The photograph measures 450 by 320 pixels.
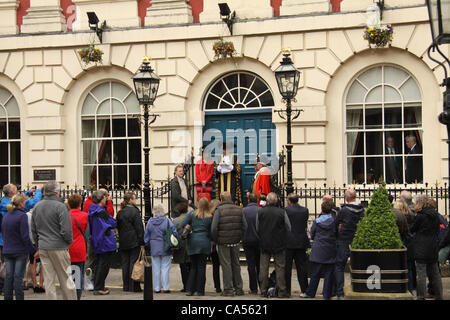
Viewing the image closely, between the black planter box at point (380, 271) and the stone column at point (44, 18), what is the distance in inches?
494

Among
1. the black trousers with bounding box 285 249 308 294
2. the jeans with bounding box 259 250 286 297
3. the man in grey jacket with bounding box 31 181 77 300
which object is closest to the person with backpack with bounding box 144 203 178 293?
the jeans with bounding box 259 250 286 297

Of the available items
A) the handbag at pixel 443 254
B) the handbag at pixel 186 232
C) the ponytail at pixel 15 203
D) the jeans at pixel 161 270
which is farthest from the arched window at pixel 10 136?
the handbag at pixel 443 254

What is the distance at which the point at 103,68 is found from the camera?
2128 centimetres

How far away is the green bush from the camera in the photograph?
1179cm

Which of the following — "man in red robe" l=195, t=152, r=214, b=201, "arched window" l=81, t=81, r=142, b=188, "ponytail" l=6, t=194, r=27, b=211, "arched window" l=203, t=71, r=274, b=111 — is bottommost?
"ponytail" l=6, t=194, r=27, b=211

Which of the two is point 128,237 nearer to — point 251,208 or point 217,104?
point 251,208

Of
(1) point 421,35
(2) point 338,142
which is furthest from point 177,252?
(1) point 421,35

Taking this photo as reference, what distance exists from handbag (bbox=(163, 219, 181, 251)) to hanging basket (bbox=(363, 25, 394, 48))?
7.16 meters

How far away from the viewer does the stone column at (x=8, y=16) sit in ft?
71.9

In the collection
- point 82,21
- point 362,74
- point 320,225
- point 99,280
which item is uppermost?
point 82,21

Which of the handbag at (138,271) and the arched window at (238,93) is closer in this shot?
the handbag at (138,271)

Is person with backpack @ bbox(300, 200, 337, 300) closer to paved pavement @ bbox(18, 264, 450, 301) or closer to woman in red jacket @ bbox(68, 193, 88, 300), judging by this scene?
paved pavement @ bbox(18, 264, 450, 301)

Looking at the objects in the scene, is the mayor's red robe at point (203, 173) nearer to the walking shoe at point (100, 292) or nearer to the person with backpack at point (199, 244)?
the person with backpack at point (199, 244)
